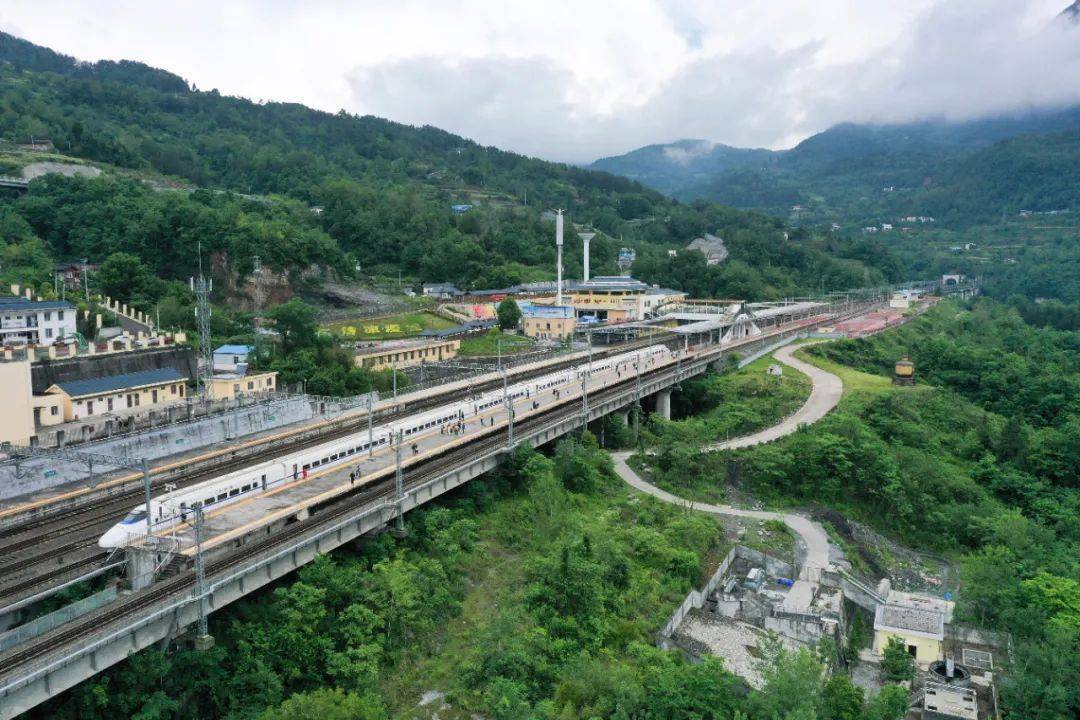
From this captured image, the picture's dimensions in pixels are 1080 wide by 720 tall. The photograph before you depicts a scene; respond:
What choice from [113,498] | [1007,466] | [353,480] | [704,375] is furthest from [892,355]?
[113,498]

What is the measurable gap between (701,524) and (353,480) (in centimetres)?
1719

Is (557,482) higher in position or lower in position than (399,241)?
lower

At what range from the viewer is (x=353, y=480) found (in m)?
35.3

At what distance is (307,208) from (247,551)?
9479cm

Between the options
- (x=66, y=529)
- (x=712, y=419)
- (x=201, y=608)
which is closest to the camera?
(x=201, y=608)

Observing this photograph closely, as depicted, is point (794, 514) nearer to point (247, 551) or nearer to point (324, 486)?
point (324, 486)

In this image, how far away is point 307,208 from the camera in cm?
11606

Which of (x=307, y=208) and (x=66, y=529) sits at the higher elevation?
(x=307, y=208)

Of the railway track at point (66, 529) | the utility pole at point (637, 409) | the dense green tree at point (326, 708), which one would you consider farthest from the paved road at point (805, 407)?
the dense green tree at point (326, 708)

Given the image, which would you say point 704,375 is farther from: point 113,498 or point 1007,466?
point 113,498

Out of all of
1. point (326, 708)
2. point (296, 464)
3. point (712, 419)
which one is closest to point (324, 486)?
point (296, 464)

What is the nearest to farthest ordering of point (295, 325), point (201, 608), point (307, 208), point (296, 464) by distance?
point (201, 608) < point (296, 464) < point (295, 325) < point (307, 208)

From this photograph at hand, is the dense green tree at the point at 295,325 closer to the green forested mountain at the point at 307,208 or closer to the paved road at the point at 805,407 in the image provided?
the green forested mountain at the point at 307,208

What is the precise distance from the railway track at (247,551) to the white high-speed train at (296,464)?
7.74 feet
